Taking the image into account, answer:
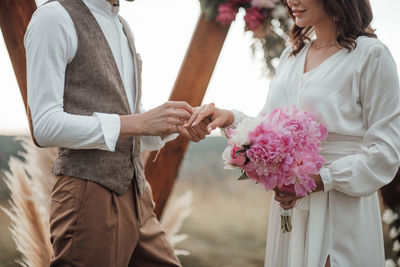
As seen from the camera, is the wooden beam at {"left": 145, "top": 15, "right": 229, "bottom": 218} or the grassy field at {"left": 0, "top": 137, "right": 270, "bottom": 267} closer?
the wooden beam at {"left": 145, "top": 15, "right": 229, "bottom": 218}

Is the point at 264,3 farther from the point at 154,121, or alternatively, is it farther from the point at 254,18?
the point at 154,121

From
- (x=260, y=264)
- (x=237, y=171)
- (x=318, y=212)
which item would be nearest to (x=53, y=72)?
(x=318, y=212)

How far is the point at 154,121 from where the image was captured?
1345 mm

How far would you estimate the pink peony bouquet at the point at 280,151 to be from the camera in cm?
128

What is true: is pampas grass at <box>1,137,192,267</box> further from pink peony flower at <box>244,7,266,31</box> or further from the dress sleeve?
the dress sleeve

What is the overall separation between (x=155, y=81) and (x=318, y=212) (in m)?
1.33

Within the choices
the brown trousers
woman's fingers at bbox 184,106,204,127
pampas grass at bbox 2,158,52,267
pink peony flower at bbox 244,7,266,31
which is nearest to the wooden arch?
pink peony flower at bbox 244,7,266,31

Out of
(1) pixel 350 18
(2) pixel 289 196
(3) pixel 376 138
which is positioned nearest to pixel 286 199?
(2) pixel 289 196

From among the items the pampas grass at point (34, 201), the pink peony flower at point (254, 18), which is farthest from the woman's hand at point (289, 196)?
the pampas grass at point (34, 201)

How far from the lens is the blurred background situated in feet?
7.84

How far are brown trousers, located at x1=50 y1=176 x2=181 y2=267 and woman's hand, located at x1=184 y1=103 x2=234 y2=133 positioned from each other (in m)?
0.39

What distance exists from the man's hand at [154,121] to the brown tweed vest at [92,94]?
98 millimetres

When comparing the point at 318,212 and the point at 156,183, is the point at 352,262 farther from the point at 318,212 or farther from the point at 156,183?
the point at 156,183

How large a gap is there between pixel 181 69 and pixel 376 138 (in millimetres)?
1186
